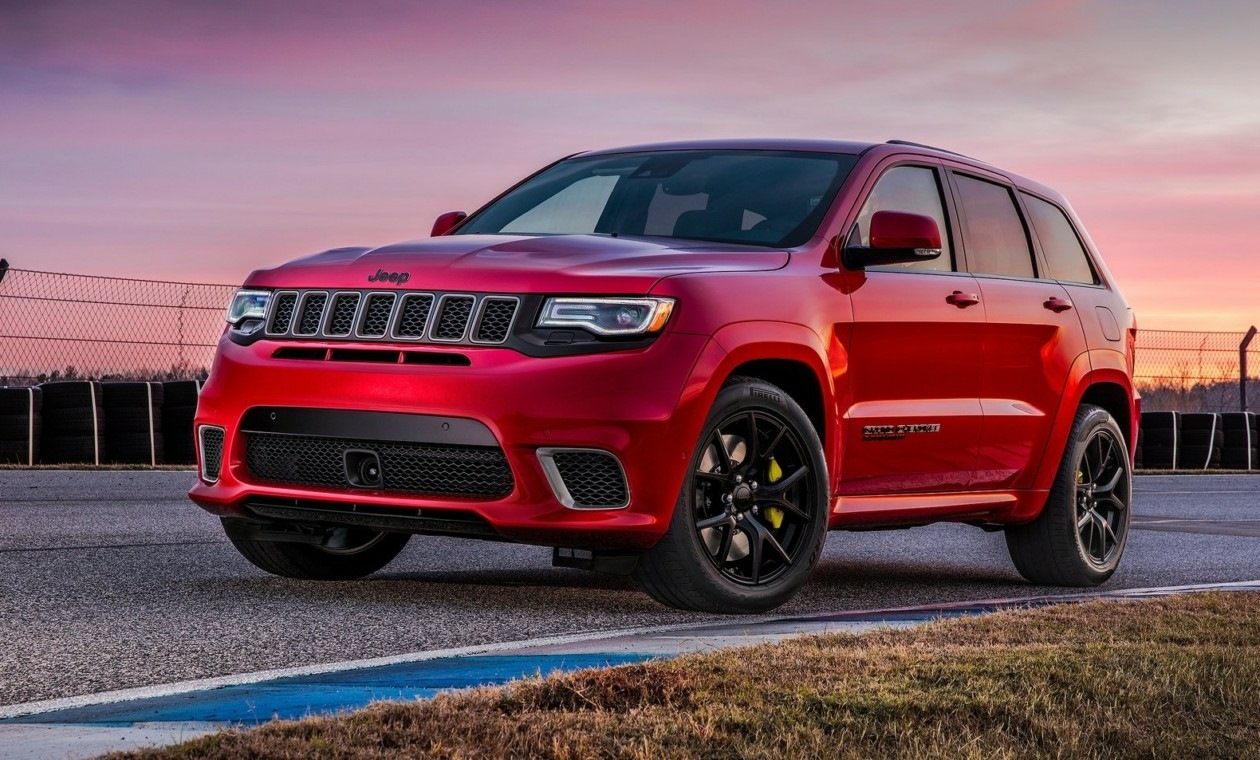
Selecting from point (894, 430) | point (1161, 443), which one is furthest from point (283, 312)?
point (1161, 443)

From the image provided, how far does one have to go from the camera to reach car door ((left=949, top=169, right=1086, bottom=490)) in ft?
25.7

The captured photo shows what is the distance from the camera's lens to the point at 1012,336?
26.2ft

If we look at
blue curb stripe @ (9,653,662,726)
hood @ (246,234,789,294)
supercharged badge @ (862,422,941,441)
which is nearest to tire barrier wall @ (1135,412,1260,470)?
supercharged badge @ (862,422,941,441)

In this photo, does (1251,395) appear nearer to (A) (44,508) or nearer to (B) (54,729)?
(A) (44,508)

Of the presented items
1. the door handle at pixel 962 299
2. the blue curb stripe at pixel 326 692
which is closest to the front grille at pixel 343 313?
the blue curb stripe at pixel 326 692

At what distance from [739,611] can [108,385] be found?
1172cm

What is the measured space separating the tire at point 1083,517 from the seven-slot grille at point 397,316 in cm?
356

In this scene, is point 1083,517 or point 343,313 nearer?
point 343,313

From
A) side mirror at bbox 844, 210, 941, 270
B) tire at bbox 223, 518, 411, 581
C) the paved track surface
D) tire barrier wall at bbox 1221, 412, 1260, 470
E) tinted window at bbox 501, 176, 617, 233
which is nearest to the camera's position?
the paved track surface

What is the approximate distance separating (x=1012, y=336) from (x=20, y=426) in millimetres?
11434

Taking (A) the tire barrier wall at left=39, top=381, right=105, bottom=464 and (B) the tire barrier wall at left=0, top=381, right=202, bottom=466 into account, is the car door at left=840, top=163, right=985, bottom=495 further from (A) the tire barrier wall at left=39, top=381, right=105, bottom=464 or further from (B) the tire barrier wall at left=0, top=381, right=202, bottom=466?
(A) the tire barrier wall at left=39, top=381, right=105, bottom=464

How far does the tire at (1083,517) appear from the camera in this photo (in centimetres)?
841

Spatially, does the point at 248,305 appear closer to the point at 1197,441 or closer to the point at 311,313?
the point at 311,313

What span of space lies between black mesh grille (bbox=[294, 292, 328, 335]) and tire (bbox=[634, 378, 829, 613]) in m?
1.52
